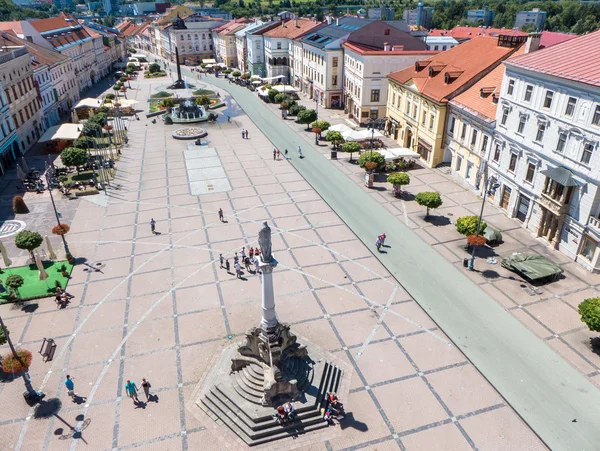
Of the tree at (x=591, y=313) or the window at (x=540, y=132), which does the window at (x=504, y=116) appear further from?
the tree at (x=591, y=313)

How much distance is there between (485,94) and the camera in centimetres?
4378

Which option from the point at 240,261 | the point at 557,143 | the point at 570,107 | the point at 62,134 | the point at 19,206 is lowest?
the point at 240,261

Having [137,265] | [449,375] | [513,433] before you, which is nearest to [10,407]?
[137,265]

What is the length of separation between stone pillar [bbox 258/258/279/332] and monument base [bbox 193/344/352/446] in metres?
2.35

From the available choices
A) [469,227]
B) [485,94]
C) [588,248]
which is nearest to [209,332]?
[469,227]

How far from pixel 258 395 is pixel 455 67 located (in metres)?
45.0

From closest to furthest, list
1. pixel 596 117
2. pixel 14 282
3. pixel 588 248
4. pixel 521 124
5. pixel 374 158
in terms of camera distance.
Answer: pixel 14 282 → pixel 596 117 → pixel 588 248 → pixel 521 124 → pixel 374 158

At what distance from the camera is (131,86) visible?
107312 millimetres

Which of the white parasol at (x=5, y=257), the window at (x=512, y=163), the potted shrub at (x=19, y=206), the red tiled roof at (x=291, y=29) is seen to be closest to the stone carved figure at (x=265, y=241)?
the white parasol at (x=5, y=257)

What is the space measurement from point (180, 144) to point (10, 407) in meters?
46.4

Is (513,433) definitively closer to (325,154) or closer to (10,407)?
(10,407)

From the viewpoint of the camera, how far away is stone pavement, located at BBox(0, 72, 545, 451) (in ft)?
66.5

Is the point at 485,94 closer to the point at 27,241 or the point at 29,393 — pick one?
the point at 27,241

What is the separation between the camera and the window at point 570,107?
30297 millimetres
